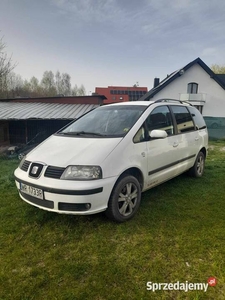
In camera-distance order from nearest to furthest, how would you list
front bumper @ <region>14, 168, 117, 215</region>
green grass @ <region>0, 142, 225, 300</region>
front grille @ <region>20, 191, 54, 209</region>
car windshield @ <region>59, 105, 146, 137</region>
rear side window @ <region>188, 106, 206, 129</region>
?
green grass @ <region>0, 142, 225, 300</region> → front bumper @ <region>14, 168, 117, 215</region> → front grille @ <region>20, 191, 54, 209</region> → car windshield @ <region>59, 105, 146, 137</region> → rear side window @ <region>188, 106, 206, 129</region>

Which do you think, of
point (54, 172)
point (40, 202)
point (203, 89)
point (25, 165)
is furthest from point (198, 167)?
point (203, 89)

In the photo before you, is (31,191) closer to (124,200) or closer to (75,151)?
(75,151)

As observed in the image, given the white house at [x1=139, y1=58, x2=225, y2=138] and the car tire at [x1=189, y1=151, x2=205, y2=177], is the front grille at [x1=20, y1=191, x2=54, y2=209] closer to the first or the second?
the car tire at [x1=189, y1=151, x2=205, y2=177]

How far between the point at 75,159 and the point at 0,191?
248 cm

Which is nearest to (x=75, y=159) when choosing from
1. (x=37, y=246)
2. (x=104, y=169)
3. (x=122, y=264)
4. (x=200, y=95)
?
(x=104, y=169)

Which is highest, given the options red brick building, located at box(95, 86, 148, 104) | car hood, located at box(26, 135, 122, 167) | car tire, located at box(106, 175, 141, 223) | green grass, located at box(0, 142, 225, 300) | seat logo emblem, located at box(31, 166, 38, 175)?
red brick building, located at box(95, 86, 148, 104)

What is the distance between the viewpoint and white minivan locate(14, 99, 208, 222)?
2.47 m

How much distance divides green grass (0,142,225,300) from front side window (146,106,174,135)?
4.22ft

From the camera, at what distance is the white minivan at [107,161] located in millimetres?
2467

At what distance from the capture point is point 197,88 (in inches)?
812

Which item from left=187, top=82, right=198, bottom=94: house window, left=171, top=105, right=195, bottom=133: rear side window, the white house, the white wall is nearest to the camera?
left=171, top=105, right=195, bottom=133: rear side window

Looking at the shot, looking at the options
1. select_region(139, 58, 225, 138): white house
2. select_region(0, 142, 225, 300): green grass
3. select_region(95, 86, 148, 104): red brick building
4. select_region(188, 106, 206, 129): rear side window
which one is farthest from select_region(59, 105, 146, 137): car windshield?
select_region(95, 86, 148, 104): red brick building

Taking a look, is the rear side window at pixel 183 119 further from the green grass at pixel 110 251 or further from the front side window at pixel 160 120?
the green grass at pixel 110 251

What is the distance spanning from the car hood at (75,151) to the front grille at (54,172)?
53 mm
